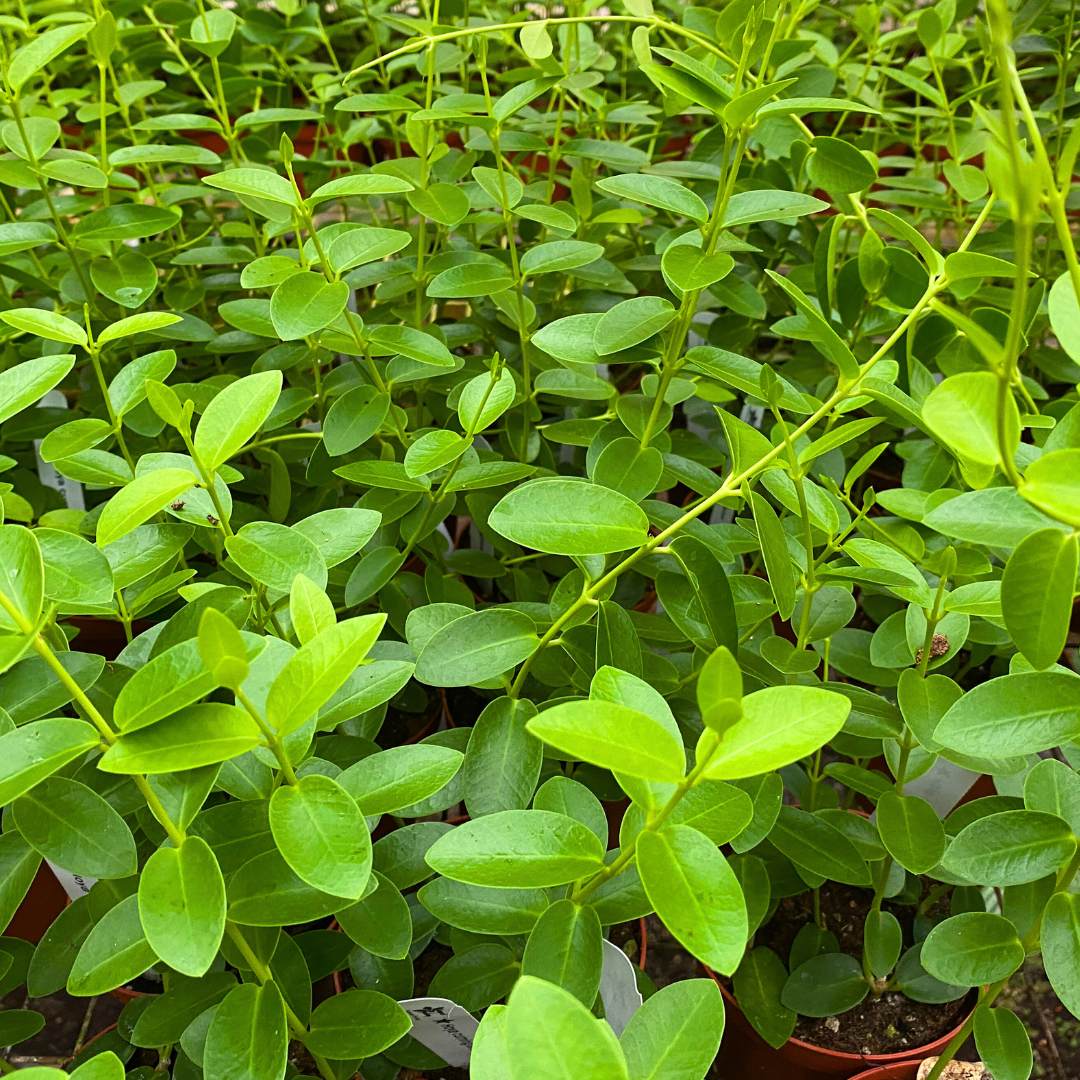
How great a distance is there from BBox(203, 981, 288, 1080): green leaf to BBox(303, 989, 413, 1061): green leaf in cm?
8

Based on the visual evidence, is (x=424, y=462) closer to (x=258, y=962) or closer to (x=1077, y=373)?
(x=258, y=962)

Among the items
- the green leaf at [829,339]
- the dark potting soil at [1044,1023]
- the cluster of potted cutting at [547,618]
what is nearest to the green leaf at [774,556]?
the cluster of potted cutting at [547,618]

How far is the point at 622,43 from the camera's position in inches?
57.9

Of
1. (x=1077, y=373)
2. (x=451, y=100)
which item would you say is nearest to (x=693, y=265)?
(x=451, y=100)

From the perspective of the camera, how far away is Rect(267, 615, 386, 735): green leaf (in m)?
0.51

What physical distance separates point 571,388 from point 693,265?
22cm

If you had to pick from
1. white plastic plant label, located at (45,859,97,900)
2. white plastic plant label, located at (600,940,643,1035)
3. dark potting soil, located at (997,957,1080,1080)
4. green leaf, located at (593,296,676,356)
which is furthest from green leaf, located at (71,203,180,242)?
dark potting soil, located at (997,957,1080,1080)

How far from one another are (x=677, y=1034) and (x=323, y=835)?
20 cm

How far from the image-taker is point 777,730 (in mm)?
475

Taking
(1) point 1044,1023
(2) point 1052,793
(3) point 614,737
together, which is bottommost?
(1) point 1044,1023

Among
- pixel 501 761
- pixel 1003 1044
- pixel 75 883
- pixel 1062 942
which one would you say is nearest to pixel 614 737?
pixel 501 761

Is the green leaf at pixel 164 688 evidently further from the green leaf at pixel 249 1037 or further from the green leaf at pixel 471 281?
the green leaf at pixel 471 281

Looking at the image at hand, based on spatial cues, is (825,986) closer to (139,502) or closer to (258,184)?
(139,502)

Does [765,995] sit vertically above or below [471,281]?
below
